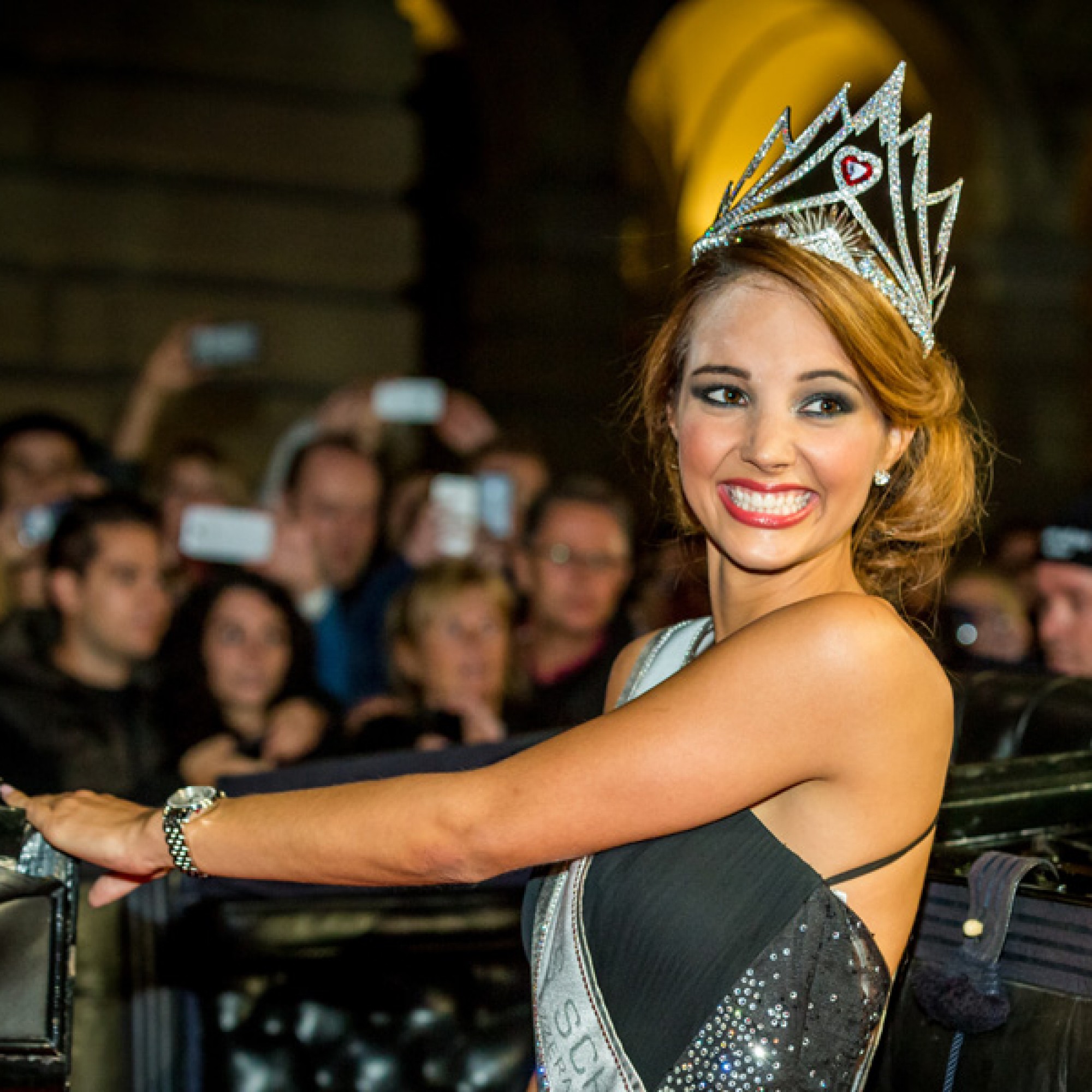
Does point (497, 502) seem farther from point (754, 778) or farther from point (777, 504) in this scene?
point (754, 778)

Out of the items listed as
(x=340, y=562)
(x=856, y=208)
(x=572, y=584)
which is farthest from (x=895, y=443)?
(x=340, y=562)

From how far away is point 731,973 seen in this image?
1833 millimetres

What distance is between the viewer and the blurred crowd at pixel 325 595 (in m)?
4.32

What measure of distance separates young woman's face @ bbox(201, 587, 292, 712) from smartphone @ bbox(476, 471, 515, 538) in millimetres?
1188

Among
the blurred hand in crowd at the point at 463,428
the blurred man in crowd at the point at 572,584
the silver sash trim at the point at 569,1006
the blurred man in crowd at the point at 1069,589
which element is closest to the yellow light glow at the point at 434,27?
the blurred hand in crowd at the point at 463,428

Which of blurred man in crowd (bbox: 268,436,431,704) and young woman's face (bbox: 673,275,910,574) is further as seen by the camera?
blurred man in crowd (bbox: 268,436,431,704)

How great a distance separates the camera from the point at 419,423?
804 centimetres

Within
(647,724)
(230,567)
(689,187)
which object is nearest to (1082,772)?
(647,724)

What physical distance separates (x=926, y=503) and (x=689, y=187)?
32.3 feet

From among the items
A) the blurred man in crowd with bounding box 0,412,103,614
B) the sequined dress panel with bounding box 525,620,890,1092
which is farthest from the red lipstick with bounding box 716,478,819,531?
the blurred man in crowd with bounding box 0,412,103,614

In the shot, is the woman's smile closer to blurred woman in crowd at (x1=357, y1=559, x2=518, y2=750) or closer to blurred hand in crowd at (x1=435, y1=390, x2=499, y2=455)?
blurred woman in crowd at (x1=357, y1=559, x2=518, y2=750)

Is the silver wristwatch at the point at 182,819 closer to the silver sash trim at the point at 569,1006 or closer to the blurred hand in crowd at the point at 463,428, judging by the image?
the silver sash trim at the point at 569,1006

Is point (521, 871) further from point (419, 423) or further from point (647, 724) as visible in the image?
point (419, 423)

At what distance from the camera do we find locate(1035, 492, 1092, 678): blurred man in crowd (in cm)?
432
